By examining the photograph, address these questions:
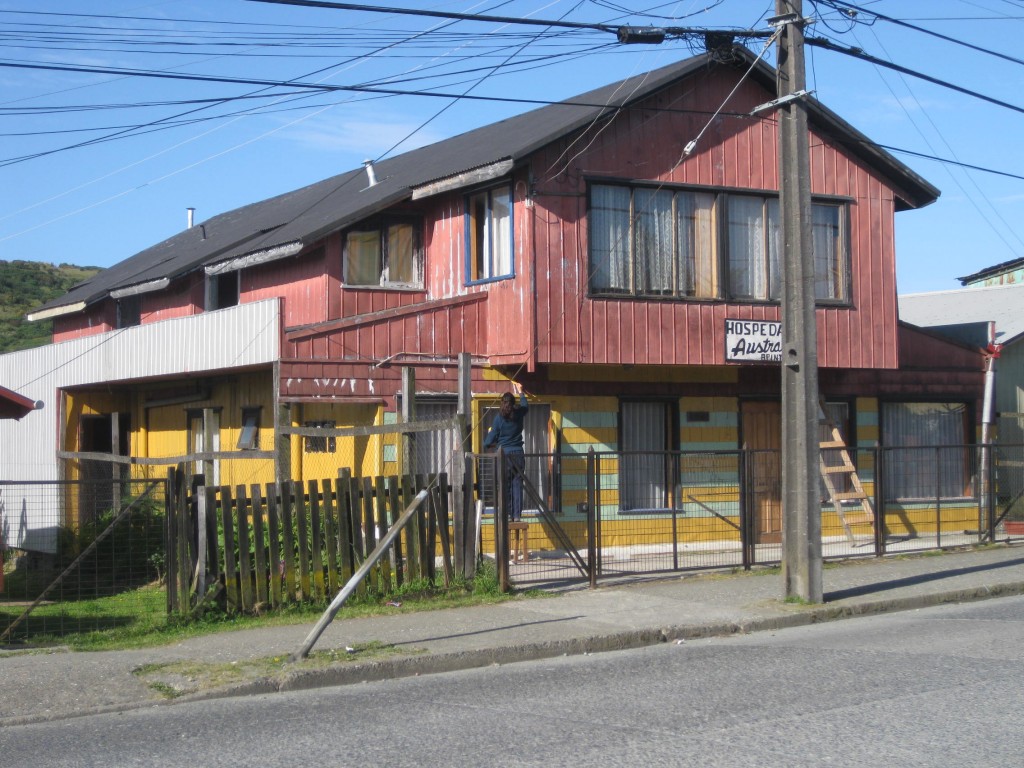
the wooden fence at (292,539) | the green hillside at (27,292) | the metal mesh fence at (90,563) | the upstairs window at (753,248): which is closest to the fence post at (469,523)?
the wooden fence at (292,539)

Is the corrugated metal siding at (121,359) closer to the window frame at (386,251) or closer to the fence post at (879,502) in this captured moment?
the window frame at (386,251)

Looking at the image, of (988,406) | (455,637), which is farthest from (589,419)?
(988,406)

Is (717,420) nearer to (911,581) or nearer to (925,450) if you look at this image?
(925,450)

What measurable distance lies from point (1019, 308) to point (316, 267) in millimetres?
16074

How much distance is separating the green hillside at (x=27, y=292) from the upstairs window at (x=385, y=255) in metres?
39.6

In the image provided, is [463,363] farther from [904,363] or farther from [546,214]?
[904,363]

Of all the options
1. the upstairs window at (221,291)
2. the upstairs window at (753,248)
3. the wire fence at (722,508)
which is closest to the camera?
the wire fence at (722,508)

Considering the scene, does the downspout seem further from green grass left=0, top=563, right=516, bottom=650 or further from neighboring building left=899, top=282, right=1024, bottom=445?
green grass left=0, top=563, right=516, bottom=650

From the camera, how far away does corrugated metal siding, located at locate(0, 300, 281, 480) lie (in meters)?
15.8

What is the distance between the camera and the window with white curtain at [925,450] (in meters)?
17.7

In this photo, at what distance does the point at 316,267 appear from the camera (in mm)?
17938

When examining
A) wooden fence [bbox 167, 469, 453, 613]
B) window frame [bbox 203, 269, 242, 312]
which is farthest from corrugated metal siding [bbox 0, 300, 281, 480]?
wooden fence [bbox 167, 469, 453, 613]

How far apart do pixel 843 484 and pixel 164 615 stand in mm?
11688

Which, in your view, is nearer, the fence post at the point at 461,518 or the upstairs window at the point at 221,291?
the fence post at the point at 461,518
